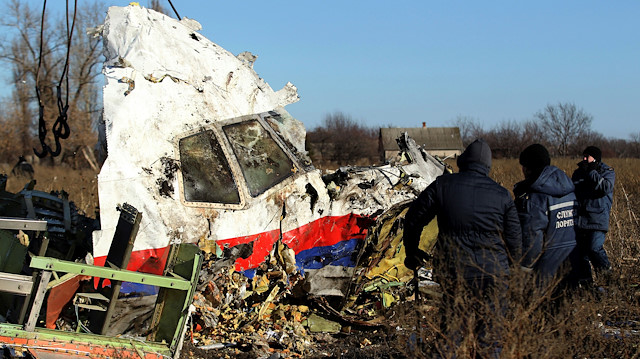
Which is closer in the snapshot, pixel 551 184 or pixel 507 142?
pixel 551 184

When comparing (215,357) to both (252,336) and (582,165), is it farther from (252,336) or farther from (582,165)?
(582,165)

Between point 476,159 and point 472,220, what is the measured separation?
414 mm

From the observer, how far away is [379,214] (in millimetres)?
5832

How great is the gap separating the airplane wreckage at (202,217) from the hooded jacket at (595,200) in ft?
5.36

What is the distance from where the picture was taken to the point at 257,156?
5594mm

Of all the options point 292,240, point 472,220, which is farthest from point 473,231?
point 292,240

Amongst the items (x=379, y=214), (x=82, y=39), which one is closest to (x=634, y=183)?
(x=379, y=214)

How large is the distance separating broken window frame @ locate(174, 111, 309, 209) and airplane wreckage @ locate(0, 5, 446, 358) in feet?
0.04

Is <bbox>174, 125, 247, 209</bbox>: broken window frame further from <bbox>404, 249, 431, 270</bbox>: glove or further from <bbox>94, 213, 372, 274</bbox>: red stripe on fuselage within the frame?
<bbox>404, 249, 431, 270</bbox>: glove

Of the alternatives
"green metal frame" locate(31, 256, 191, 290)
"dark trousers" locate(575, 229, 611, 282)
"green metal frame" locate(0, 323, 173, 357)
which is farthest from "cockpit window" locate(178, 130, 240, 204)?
"dark trousers" locate(575, 229, 611, 282)

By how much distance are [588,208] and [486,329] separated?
2.94 metres

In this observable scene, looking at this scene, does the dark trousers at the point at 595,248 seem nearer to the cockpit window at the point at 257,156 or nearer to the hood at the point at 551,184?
the hood at the point at 551,184

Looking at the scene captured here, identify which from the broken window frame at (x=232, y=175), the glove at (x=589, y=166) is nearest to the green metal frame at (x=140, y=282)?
the broken window frame at (x=232, y=175)

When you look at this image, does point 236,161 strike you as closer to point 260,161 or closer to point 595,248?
point 260,161
